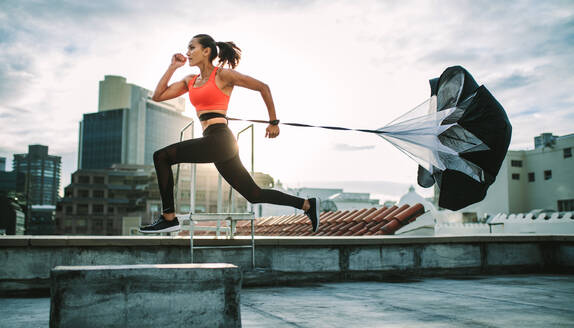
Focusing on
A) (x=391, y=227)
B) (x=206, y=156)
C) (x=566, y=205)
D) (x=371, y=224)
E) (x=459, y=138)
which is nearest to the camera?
(x=206, y=156)

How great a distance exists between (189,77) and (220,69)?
0.37 metres

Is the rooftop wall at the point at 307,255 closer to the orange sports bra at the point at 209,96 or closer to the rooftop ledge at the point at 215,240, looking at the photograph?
the rooftop ledge at the point at 215,240

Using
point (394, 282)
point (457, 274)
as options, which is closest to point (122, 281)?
point (394, 282)

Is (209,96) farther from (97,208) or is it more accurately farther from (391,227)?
(97,208)

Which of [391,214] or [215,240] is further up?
[391,214]

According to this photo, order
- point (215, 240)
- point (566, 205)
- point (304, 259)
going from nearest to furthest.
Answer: point (215, 240) < point (304, 259) < point (566, 205)

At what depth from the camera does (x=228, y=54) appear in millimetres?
4344

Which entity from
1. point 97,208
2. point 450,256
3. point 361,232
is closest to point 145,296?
point 450,256

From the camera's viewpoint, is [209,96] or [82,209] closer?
[209,96]

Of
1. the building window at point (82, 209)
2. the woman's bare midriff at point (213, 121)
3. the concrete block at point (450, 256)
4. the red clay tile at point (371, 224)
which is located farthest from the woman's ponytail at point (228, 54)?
the building window at point (82, 209)

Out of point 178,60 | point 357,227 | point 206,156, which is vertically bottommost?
point 357,227

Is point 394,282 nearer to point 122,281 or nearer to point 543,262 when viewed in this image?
point 543,262

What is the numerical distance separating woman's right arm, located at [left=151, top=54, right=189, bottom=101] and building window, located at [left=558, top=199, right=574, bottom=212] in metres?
64.4

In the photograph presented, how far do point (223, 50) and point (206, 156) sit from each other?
1067 millimetres
